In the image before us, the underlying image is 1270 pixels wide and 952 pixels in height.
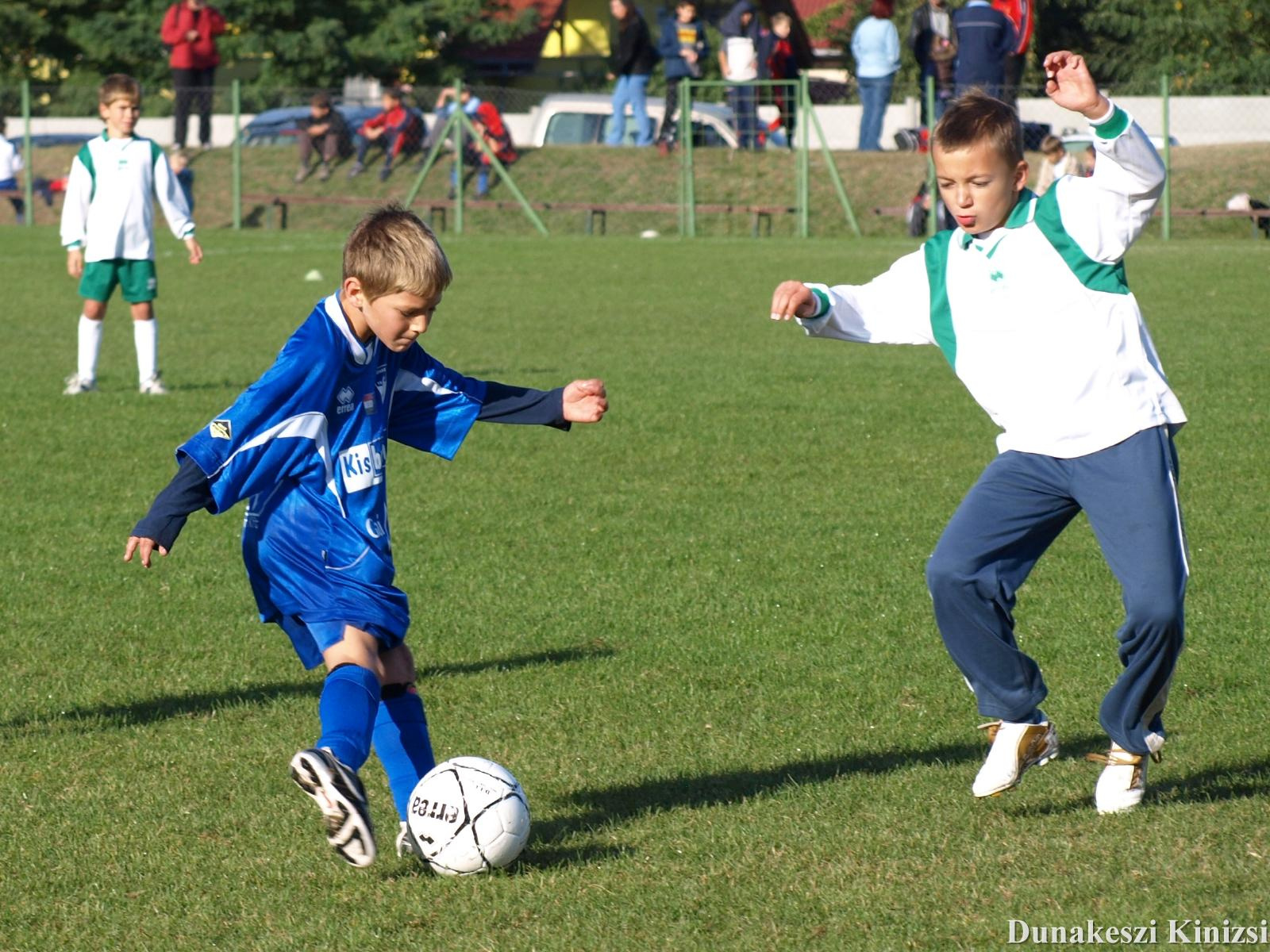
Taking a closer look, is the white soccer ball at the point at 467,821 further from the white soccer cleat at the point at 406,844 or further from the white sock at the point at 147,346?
the white sock at the point at 147,346

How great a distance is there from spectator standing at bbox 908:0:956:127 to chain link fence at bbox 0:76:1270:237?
1.24 m

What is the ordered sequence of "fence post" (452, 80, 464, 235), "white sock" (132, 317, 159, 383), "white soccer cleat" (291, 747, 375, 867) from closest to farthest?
"white soccer cleat" (291, 747, 375, 867), "white sock" (132, 317, 159, 383), "fence post" (452, 80, 464, 235)

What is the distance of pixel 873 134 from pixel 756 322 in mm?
10561

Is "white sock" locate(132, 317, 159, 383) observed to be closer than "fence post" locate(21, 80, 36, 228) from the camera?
Yes

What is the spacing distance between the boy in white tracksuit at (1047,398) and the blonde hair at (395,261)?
2.79 ft

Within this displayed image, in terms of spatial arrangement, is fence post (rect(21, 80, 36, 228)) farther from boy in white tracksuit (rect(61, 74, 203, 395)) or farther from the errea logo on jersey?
the errea logo on jersey

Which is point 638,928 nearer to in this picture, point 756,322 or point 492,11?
point 756,322

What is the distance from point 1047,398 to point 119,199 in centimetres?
816

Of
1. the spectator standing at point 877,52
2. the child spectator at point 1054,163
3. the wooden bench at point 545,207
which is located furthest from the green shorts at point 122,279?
the wooden bench at point 545,207

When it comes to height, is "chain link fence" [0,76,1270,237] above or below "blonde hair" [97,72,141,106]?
below

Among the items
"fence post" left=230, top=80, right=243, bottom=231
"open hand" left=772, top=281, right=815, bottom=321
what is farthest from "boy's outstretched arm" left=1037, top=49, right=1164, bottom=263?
"fence post" left=230, top=80, right=243, bottom=231

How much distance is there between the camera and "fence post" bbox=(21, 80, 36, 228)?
27.4 meters

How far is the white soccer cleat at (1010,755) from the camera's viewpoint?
159 inches

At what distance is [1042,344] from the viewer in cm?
394
